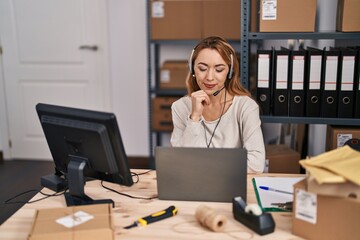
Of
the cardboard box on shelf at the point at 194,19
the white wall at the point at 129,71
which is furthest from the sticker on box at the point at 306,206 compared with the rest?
the white wall at the point at 129,71

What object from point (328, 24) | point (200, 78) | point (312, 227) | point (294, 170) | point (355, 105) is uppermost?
point (328, 24)

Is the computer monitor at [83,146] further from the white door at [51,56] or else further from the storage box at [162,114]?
the white door at [51,56]

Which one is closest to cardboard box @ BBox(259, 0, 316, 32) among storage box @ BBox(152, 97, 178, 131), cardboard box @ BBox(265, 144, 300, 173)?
cardboard box @ BBox(265, 144, 300, 173)

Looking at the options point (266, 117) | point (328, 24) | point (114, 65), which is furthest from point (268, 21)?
point (114, 65)

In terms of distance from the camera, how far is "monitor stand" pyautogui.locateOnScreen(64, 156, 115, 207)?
5.00ft

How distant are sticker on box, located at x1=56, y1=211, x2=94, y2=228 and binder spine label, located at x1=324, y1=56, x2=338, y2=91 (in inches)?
58.9

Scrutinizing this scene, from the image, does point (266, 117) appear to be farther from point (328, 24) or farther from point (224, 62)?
point (328, 24)

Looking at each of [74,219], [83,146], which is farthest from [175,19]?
[74,219]

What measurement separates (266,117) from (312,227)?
1.17 m

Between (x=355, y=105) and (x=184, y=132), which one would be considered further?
(x=355, y=105)

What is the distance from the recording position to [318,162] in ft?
4.25

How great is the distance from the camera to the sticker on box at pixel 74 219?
1278 millimetres

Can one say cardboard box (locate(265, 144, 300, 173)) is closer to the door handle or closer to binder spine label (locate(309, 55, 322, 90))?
binder spine label (locate(309, 55, 322, 90))

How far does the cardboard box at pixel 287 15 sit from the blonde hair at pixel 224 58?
16.3 inches
